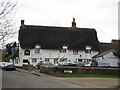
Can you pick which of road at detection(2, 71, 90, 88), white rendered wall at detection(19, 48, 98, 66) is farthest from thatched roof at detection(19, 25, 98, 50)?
road at detection(2, 71, 90, 88)

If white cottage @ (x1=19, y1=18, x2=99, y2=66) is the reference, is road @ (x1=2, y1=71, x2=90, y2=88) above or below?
below

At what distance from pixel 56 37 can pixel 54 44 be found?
1.84 m

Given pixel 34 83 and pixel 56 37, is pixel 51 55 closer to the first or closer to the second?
pixel 56 37

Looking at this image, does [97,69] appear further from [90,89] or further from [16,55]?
[16,55]

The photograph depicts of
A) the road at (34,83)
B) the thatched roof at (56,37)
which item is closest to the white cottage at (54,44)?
the thatched roof at (56,37)

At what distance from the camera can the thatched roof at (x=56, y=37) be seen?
180ft

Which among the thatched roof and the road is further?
the thatched roof

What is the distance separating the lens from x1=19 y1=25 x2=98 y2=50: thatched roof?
5478 cm

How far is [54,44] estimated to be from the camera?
182ft

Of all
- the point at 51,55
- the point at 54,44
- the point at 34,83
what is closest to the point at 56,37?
the point at 54,44

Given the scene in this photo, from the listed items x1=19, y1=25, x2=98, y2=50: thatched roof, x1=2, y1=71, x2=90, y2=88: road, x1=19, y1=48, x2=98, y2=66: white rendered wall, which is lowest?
x1=2, y1=71, x2=90, y2=88: road

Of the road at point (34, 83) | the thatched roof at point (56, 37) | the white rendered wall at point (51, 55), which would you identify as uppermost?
the thatched roof at point (56, 37)

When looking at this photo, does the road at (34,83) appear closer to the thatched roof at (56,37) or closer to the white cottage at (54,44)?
the white cottage at (54,44)

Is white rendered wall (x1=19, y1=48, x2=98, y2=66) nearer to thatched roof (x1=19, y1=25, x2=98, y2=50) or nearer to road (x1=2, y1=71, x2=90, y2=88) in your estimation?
thatched roof (x1=19, y1=25, x2=98, y2=50)
